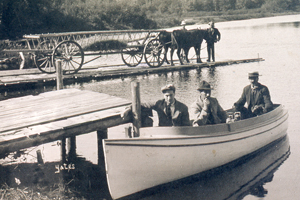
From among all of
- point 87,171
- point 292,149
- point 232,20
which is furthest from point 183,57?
point 232,20

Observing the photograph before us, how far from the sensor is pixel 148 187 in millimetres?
6434

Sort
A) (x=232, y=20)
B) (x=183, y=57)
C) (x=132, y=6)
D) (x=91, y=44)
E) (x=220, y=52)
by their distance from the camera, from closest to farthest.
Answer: (x=91, y=44)
(x=183, y=57)
(x=132, y=6)
(x=220, y=52)
(x=232, y=20)

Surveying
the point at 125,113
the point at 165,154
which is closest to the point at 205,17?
the point at 125,113

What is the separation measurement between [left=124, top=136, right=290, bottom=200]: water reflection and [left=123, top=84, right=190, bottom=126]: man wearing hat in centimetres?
112

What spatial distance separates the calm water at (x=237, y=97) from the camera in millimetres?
7082

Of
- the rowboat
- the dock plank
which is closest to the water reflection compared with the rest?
the rowboat

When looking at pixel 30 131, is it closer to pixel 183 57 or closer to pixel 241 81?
pixel 241 81

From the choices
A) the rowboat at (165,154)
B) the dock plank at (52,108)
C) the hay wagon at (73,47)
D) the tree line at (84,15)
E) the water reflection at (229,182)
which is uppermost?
the tree line at (84,15)

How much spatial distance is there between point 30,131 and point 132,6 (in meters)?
22.2

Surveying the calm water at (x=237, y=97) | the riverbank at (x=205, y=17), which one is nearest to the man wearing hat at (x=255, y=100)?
the calm water at (x=237, y=97)

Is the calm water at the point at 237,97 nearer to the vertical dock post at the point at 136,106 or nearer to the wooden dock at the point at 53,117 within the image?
the vertical dock post at the point at 136,106

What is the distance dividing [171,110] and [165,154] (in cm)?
83

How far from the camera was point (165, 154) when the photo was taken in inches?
248

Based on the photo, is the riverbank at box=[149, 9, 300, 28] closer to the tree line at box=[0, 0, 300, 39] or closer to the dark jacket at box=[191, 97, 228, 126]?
the tree line at box=[0, 0, 300, 39]
